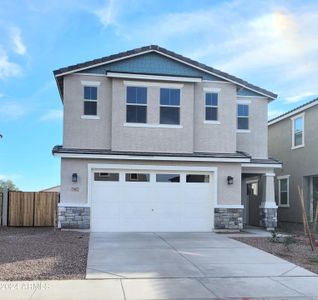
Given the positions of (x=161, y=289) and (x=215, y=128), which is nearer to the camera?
(x=161, y=289)

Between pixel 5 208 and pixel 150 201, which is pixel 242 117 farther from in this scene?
pixel 5 208

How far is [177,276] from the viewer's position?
32.3 feet

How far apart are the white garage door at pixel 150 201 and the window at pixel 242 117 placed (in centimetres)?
358

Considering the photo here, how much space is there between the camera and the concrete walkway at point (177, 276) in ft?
27.6

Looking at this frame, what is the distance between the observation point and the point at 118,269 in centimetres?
1049

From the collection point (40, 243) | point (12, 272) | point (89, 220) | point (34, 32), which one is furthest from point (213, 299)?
point (34, 32)

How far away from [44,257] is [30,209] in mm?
11066

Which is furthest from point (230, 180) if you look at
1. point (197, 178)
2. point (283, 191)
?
point (283, 191)

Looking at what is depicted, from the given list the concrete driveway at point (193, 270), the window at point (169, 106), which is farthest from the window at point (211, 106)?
the concrete driveway at point (193, 270)

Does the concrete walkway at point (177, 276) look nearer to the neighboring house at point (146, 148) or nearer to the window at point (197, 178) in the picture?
the neighboring house at point (146, 148)

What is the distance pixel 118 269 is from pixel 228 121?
35.3ft

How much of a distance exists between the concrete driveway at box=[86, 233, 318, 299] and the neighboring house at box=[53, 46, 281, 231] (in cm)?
322

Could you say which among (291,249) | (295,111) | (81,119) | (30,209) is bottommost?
(291,249)

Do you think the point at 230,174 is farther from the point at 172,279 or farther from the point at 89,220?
the point at 172,279
